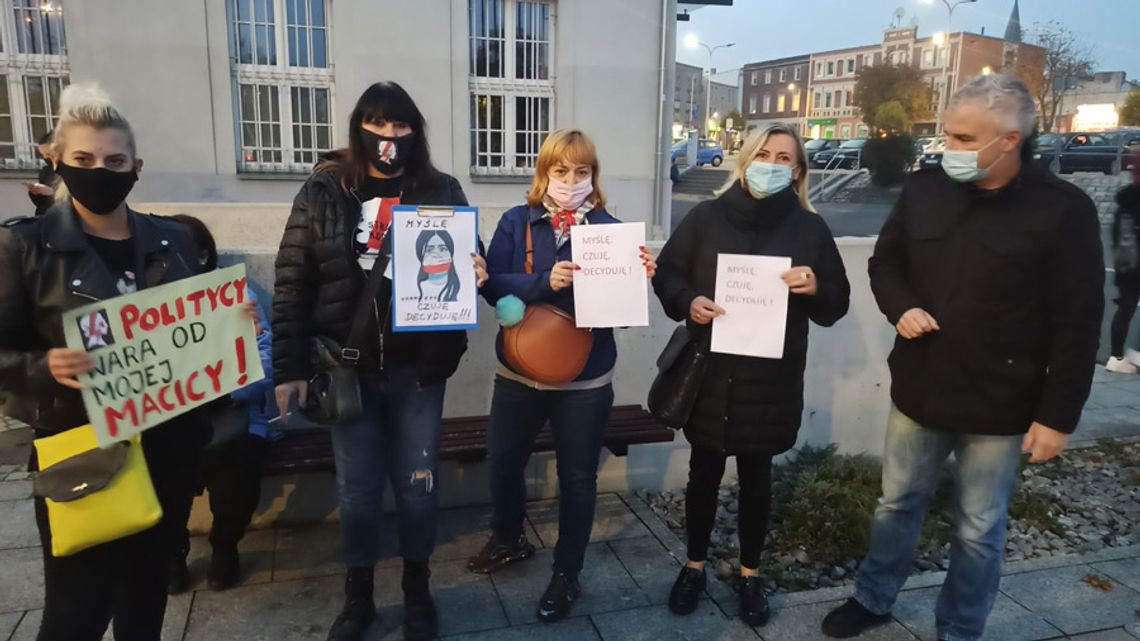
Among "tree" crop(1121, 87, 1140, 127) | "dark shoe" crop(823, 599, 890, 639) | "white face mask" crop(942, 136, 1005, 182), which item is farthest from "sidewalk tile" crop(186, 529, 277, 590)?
"tree" crop(1121, 87, 1140, 127)

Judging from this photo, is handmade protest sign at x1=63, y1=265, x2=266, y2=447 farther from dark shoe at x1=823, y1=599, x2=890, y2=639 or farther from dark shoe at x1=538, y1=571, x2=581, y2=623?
dark shoe at x1=823, y1=599, x2=890, y2=639

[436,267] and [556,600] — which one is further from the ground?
[436,267]

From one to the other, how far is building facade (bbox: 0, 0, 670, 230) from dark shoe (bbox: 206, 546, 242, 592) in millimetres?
7471

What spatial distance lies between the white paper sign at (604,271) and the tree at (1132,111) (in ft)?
163

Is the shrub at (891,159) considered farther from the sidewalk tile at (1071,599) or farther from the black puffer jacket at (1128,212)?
the sidewalk tile at (1071,599)

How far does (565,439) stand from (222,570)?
1615 mm

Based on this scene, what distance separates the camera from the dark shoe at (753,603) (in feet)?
10.7

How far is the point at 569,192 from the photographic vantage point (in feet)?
10.2

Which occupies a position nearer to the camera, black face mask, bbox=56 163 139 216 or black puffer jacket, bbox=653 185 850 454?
black face mask, bbox=56 163 139 216

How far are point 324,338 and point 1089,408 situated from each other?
6.29 m

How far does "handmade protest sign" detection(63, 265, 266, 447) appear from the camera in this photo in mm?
2072

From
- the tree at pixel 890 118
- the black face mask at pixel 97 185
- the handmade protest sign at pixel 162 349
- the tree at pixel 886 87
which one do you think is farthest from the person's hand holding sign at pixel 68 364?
the tree at pixel 886 87

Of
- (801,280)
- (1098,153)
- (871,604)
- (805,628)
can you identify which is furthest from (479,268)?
(1098,153)

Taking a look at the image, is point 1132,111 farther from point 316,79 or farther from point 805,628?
point 805,628
